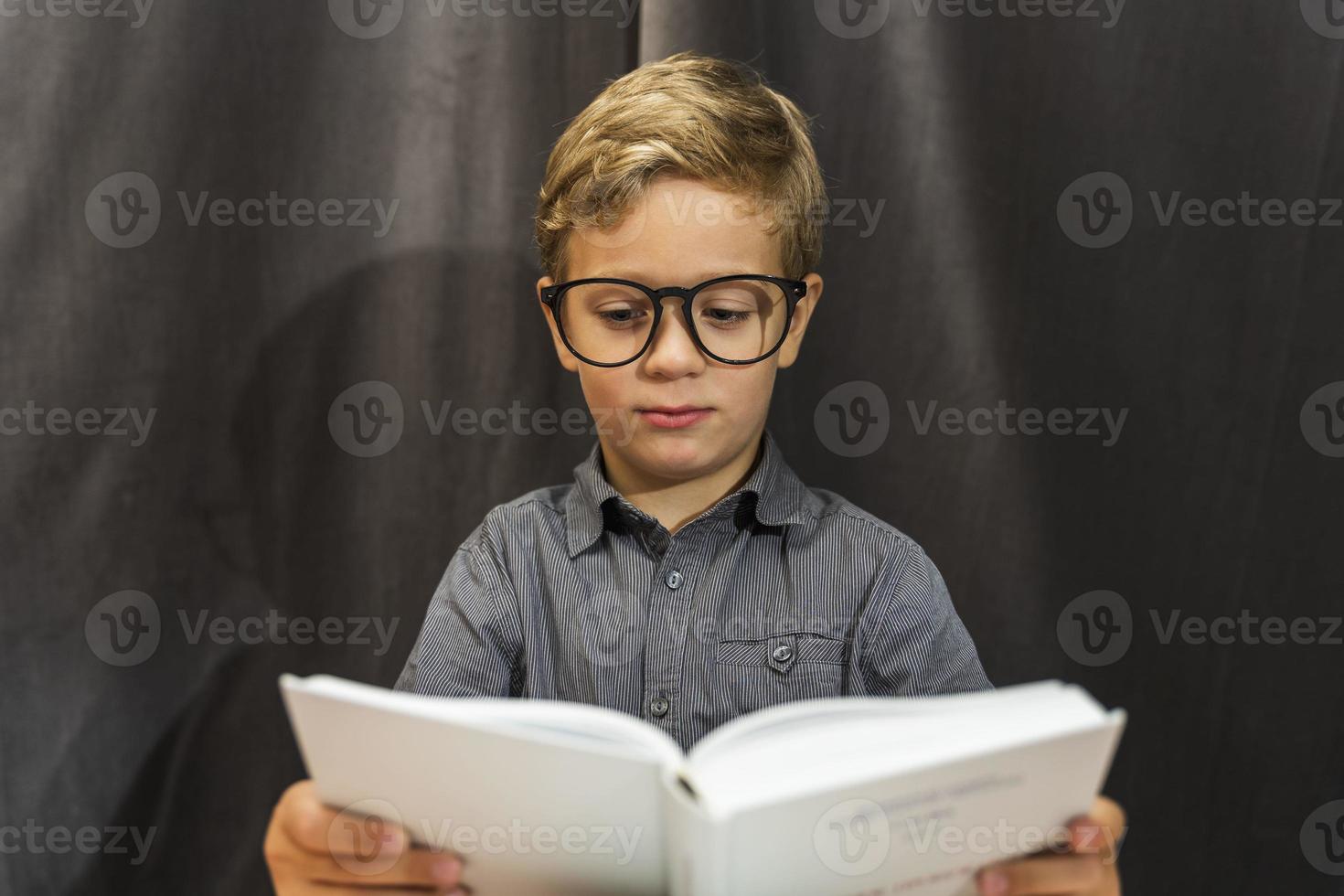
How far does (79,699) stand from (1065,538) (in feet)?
4.67

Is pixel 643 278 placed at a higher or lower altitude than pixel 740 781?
higher

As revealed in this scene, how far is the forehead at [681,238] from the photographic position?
1051 mm

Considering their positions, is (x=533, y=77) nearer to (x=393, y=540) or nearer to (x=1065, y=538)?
(x=393, y=540)
